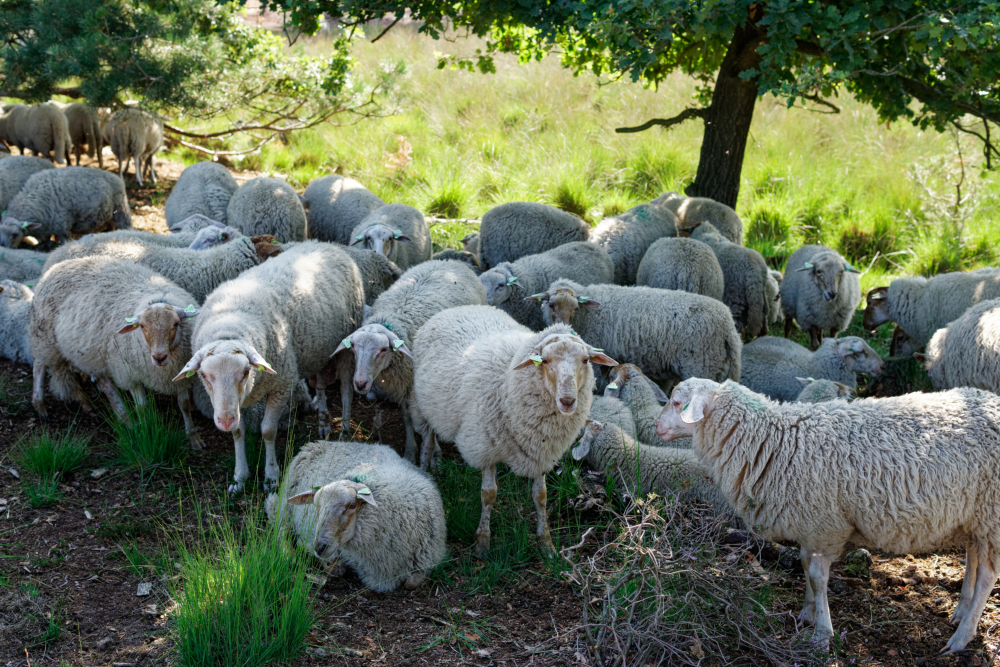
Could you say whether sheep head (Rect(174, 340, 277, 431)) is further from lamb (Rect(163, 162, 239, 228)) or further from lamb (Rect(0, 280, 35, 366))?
lamb (Rect(163, 162, 239, 228))

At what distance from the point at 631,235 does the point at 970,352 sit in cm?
363

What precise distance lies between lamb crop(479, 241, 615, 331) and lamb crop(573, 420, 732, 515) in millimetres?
1989

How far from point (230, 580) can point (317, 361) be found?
2528 mm

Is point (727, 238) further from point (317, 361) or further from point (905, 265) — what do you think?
point (317, 361)

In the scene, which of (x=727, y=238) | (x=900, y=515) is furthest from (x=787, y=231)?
(x=900, y=515)

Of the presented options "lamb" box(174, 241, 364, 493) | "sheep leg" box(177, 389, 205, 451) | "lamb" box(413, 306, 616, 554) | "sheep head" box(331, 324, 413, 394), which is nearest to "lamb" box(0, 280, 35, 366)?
"lamb" box(174, 241, 364, 493)

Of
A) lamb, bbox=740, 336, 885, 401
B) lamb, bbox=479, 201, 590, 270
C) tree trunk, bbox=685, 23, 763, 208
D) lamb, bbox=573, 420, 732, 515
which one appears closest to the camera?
lamb, bbox=573, 420, 732, 515

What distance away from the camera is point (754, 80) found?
835 cm

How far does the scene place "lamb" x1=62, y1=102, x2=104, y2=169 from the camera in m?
12.3

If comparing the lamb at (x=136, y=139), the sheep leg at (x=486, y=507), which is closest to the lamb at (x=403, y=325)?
the sheep leg at (x=486, y=507)

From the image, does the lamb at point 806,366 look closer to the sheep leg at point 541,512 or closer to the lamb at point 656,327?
the lamb at point 656,327

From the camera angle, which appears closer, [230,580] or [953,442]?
[230,580]

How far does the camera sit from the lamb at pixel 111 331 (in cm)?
513

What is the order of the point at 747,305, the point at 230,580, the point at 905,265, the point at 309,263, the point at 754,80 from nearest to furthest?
the point at 230,580, the point at 309,263, the point at 747,305, the point at 754,80, the point at 905,265
